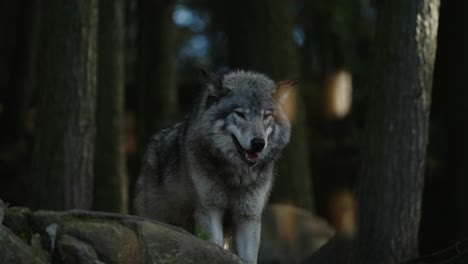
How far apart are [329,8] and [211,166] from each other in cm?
1039

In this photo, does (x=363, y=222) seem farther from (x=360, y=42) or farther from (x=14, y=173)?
(x=360, y=42)

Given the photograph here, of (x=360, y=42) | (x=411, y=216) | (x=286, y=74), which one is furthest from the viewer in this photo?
(x=360, y=42)

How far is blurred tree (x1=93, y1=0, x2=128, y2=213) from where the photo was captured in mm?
13789

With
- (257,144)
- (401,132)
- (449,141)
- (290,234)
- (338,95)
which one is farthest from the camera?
(338,95)

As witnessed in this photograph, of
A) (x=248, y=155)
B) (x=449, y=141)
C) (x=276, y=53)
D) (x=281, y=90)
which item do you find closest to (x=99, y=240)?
(x=248, y=155)

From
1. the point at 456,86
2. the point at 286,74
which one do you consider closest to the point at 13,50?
the point at 286,74

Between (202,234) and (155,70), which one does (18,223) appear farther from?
(155,70)

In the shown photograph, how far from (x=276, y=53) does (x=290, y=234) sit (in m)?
→ 3.30

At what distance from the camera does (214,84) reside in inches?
352

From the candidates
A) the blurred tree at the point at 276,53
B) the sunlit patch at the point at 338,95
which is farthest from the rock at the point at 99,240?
the sunlit patch at the point at 338,95

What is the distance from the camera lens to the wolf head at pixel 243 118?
8516 mm

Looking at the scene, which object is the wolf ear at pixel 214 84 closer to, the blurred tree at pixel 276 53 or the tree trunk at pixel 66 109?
the tree trunk at pixel 66 109

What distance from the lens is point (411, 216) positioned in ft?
35.0

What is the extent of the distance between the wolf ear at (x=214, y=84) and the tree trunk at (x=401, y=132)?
2630 millimetres
